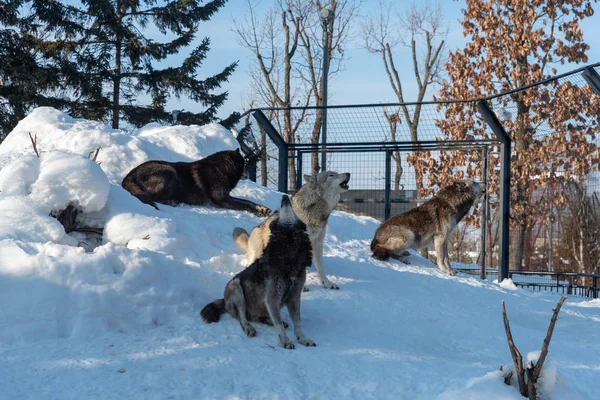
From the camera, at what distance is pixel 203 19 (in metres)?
22.8

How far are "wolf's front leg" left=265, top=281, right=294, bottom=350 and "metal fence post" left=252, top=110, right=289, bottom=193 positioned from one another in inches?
284

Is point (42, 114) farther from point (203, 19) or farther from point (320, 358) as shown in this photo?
point (203, 19)

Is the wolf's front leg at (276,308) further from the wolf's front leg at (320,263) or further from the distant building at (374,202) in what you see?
the distant building at (374,202)

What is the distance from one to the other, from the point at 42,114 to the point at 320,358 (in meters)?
8.64

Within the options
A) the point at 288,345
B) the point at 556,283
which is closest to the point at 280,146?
the point at 556,283

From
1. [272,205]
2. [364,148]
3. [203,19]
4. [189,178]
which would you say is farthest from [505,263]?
[203,19]

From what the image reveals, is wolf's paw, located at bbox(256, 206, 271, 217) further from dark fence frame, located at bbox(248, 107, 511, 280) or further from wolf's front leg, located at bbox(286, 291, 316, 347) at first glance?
wolf's front leg, located at bbox(286, 291, 316, 347)

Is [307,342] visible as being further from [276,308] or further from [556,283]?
[556,283]

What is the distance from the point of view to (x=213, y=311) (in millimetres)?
5020

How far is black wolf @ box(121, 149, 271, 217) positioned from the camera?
8.90m

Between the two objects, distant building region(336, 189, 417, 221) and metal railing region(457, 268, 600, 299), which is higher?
distant building region(336, 189, 417, 221)

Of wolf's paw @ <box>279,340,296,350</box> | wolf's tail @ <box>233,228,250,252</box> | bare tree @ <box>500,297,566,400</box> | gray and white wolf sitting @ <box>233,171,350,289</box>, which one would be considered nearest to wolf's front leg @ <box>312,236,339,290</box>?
gray and white wolf sitting @ <box>233,171,350,289</box>

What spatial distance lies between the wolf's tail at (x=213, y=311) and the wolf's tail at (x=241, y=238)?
6.27 feet

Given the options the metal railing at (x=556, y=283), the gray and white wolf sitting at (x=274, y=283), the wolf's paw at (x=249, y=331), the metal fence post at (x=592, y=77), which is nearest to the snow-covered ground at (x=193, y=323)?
the wolf's paw at (x=249, y=331)
